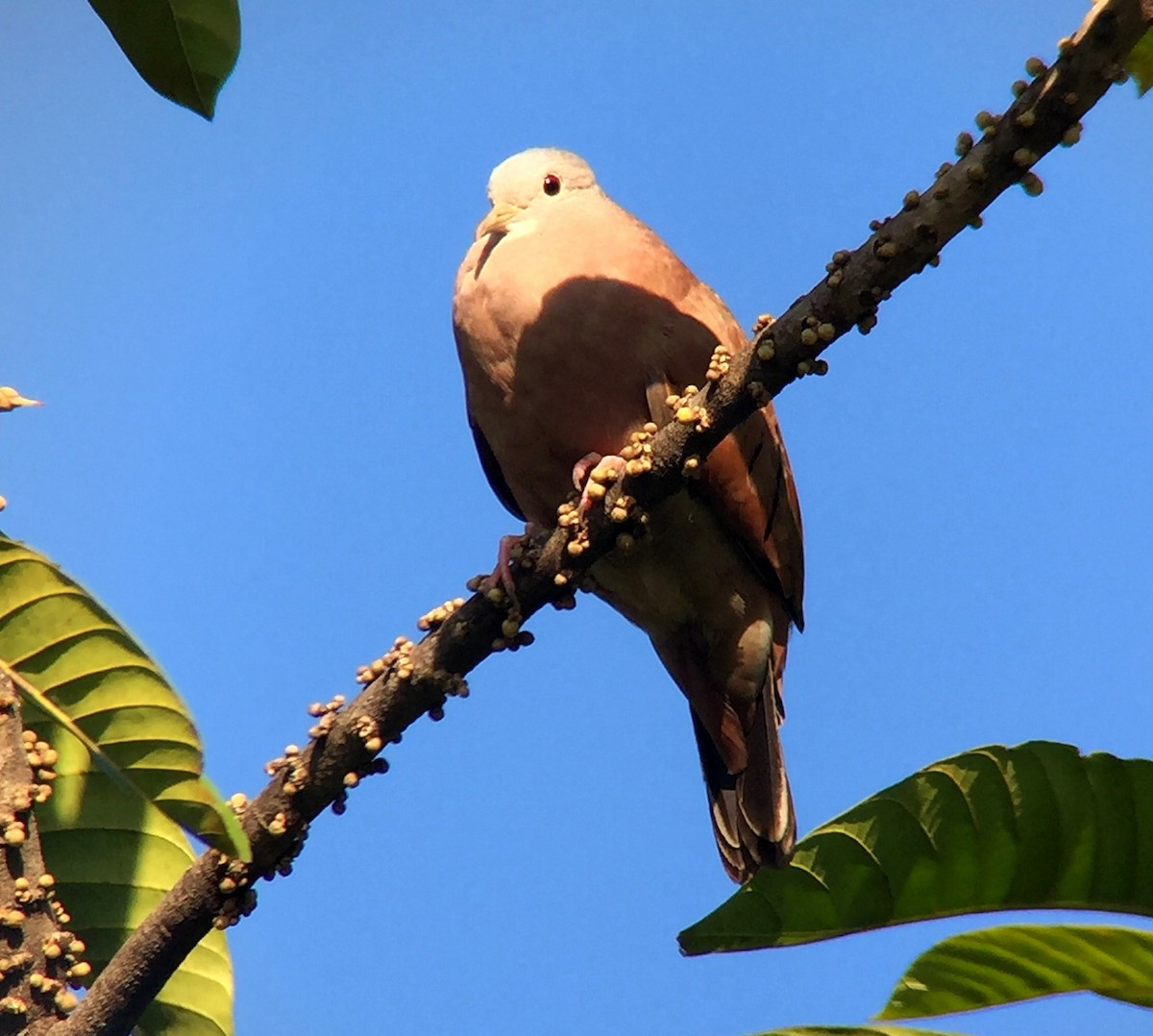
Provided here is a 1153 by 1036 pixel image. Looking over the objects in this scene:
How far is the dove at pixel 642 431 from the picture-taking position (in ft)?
11.9

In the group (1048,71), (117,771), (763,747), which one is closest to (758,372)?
(1048,71)

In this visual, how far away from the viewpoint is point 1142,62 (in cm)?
221

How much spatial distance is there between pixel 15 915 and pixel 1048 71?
6.39ft

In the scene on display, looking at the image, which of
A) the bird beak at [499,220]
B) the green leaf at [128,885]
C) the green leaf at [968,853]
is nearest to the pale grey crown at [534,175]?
the bird beak at [499,220]

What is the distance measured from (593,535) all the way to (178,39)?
3.60 ft

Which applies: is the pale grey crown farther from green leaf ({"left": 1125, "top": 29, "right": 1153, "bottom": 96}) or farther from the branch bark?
green leaf ({"left": 1125, "top": 29, "right": 1153, "bottom": 96})

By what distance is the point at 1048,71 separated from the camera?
2.05 m

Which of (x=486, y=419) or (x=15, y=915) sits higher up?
(x=486, y=419)

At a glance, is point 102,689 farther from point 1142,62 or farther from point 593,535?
point 1142,62

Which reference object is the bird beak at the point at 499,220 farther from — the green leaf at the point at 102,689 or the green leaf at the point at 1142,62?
the green leaf at the point at 1142,62

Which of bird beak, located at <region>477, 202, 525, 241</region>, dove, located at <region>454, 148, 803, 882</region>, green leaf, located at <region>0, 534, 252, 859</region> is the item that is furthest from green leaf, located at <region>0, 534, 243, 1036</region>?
bird beak, located at <region>477, 202, 525, 241</region>

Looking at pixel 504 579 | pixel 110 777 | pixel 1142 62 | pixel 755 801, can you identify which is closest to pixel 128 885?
pixel 110 777

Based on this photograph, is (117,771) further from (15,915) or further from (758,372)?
(758,372)

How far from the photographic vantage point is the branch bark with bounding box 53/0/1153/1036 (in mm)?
2061
